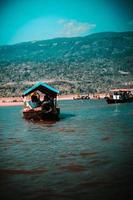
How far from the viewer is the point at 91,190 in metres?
7.79

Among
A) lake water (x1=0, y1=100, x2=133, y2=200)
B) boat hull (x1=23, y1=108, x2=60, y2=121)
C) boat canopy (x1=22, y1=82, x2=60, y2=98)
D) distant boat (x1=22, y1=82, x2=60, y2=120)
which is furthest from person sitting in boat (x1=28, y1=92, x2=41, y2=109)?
lake water (x1=0, y1=100, x2=133, y2=200)

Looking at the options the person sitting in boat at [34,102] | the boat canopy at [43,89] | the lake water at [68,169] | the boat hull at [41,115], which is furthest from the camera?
the person sitting in boat at [34,102]

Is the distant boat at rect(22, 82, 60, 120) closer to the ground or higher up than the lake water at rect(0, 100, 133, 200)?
higher up

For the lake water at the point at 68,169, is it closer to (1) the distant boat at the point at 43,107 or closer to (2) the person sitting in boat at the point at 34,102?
(1) the distant boat at the point at 43,107

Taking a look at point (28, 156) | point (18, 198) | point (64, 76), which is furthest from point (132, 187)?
point (64, 76)

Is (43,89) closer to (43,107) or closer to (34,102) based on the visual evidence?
(34,102)

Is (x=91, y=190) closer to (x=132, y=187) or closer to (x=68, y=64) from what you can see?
(x=132, y=187)

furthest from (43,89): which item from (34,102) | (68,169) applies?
(68,169)

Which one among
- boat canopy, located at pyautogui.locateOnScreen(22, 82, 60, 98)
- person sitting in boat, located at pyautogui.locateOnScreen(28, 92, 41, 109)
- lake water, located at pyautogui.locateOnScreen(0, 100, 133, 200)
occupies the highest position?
boat canopy, located at pyautogui.locateOnScreen(22, 82, 60, 98)

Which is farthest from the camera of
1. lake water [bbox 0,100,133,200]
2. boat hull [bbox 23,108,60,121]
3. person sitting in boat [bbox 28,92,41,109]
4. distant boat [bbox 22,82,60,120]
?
person sitting in boat [bbox 28,92,41,109]

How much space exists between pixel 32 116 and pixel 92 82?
10566 centimetres

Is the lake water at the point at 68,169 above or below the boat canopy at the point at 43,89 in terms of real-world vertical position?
below

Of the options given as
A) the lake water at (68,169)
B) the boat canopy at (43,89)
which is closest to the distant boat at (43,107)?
the boat canopy at (43,89)

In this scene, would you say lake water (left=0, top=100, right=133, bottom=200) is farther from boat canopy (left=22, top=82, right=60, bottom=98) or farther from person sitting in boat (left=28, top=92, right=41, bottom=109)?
person sitting in boat (left=28, top=92, right=41, bottom=109)
